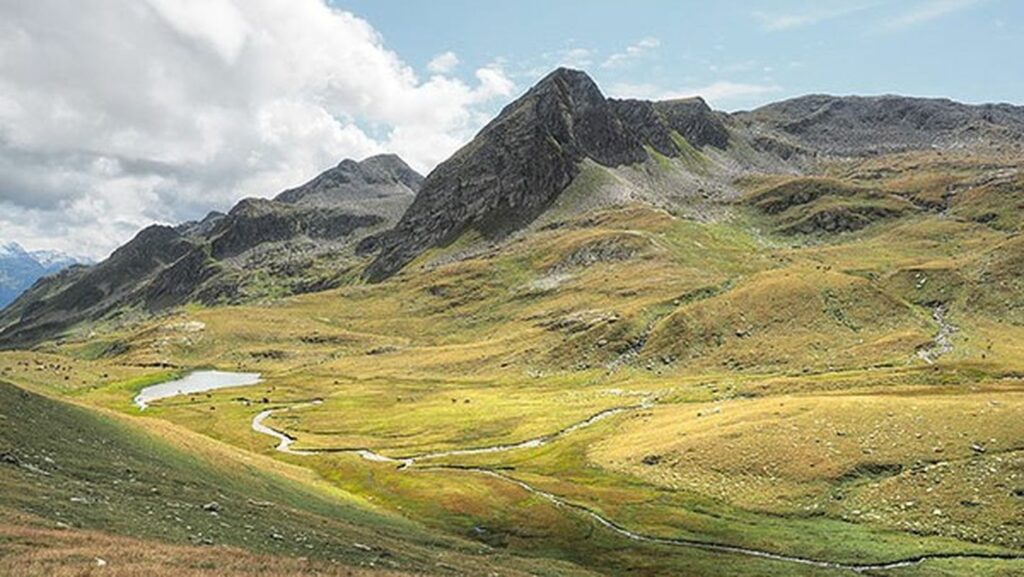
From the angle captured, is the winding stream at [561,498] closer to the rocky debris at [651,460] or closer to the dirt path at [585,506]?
the dirt path at [585,506]

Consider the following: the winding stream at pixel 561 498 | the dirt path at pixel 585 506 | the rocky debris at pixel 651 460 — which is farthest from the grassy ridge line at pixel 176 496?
the rocky debris at pixel 651 460

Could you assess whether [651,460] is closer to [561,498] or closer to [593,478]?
[593,478]

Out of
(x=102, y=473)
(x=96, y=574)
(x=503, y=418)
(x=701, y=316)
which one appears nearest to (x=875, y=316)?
(x=701, y=316)

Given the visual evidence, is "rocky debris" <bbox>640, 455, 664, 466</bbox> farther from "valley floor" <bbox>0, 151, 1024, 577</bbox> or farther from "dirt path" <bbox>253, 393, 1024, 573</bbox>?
"dirt path" <bbox>253, 393, 1024, 573</bbox>

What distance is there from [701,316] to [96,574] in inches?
7264

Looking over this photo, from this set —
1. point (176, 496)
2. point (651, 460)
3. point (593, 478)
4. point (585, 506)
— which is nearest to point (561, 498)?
point (585, 506)

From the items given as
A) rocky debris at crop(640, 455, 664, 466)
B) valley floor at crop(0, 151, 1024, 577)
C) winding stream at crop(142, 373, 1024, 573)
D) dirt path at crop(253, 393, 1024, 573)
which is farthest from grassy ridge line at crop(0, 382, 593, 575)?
rocky debris at crop(640, 455, 664, 466)

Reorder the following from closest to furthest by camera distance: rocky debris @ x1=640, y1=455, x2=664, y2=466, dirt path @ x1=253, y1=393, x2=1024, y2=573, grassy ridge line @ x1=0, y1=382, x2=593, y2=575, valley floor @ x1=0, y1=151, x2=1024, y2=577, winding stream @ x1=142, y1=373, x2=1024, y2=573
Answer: grassy ridge line @ x1=0, y1=382, x2=593, y2=575
valley floor @ x1=0, y1=151, x2=1024, y2=577
dirt path @ x1=253, y1=393, x2=1024, y2=573
winding stream @ x1=142, y1=373, x2=1024, y2=573
rocky debris @ x1=640, y1=455, x2=664, y2=466

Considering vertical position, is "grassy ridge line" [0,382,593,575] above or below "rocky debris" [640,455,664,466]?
above

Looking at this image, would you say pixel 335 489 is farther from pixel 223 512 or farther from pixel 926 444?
pixel 926 444

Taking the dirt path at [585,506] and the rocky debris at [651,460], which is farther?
the rocky debris at [651,460]

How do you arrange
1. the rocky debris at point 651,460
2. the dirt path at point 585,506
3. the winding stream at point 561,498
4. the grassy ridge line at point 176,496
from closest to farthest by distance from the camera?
Answer: the grassy ridge line at point 176,496
the dirt path at point 585,506
the winding stream at point 561,498
the rocky debris at point 651,460

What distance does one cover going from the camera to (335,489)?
282 feet

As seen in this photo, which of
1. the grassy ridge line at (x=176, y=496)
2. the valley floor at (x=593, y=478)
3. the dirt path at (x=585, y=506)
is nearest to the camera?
the grassy ridge line at (x=176, y=496)
